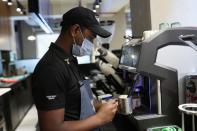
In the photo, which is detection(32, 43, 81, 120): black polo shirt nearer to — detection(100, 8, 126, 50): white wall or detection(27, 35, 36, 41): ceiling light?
detection(100, 8, 126, 50): white wall

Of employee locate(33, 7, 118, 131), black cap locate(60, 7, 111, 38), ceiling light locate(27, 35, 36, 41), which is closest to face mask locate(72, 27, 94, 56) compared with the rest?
employee locate(33, 7, 118, 131)

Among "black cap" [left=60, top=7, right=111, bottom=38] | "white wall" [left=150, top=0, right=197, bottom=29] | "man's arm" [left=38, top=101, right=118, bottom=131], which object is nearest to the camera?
"man's arm" [left=38, top=101, right=118, bottom=131]

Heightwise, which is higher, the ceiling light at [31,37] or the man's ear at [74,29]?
the ceiling light at [31,37]

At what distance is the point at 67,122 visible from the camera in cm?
154

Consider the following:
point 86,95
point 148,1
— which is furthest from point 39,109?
point 148,1

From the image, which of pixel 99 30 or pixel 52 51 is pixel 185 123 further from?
pixel 52 51

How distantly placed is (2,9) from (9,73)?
1.83 meters

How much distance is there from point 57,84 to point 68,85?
0.09 meters

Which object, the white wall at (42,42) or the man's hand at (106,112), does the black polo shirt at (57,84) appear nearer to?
the man's hand at (106,112)

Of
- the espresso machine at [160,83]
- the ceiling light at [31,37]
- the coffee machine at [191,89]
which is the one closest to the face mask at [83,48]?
the espresso machine at [160,83]

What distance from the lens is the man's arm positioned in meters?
1.48

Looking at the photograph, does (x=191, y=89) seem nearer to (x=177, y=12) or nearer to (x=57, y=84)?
(x=177, y=12)

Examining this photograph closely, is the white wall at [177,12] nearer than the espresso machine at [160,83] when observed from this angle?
No

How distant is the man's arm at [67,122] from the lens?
1479mm
